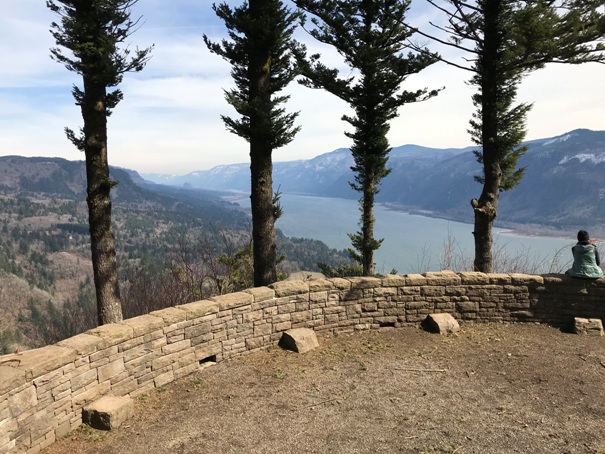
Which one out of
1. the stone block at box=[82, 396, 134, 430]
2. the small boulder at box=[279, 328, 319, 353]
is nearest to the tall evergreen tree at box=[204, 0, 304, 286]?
the small boulder at box=[279, 328, 319, 353]

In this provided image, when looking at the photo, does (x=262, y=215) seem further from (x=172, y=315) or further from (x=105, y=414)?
(x=105, y=414)

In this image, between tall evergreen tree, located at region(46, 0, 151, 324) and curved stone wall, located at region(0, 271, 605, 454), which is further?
tall evergreen tree, located at region(46, 0, 151, 324)

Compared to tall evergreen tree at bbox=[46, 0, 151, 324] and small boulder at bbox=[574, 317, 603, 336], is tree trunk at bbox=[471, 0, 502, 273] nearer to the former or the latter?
small boulder at bbox=[574, 317, 603, 336]

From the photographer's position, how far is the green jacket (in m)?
7.89

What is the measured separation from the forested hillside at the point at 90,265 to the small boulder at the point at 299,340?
8746 millimetres

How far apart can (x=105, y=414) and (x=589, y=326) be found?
8142 mm

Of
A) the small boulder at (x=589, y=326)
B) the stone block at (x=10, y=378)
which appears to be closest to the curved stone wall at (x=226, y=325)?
the stone block at (x=10, y=378)

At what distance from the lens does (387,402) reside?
18.3ft

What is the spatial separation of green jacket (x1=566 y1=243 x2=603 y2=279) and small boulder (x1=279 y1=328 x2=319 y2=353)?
516 cm

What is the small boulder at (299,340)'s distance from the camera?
23.5ft

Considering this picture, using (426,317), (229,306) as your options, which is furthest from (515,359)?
(229,306)

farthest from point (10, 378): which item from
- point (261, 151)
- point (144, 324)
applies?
point (261, 151)

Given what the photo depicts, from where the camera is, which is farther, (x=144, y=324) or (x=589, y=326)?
(x=589, y=326)

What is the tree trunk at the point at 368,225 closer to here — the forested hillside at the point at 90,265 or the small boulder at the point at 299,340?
the forested hillside at the point at 90,265
